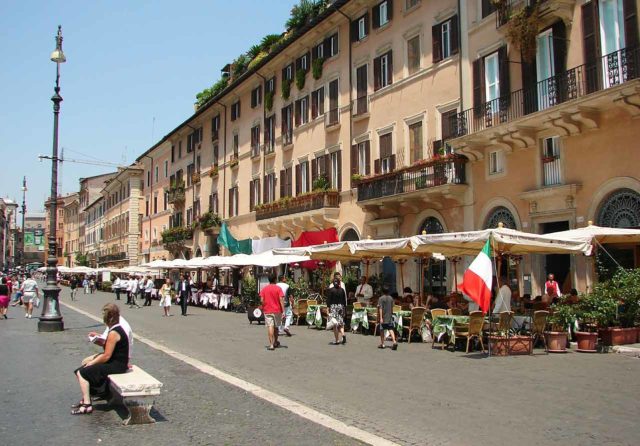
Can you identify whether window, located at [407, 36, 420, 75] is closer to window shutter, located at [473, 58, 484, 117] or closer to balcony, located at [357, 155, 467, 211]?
window shutter, located at [473, 58, 484, 117]

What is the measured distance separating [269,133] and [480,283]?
27301 millimetres

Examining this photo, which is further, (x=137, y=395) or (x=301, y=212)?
(x=301, y=212)

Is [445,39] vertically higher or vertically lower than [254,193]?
higher

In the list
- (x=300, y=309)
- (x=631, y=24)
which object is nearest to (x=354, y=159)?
(x=300, y=309)

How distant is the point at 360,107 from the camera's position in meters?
29.6

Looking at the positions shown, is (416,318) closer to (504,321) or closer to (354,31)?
(504,321)

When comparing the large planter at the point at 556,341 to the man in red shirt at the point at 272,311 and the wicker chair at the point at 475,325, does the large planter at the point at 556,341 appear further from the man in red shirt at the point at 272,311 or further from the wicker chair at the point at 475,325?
the man in red shirt at the point at 272,311

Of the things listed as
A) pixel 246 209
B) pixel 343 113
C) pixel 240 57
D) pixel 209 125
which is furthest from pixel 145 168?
pixel 343 113

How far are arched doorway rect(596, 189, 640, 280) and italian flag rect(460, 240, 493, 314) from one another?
539 cm

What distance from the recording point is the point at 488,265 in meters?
13.3

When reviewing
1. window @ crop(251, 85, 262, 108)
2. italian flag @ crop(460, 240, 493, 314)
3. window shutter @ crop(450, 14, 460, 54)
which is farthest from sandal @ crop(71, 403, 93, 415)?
window @ crop(251, 85, 262, 108)

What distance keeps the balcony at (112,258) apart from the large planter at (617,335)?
6867 cm

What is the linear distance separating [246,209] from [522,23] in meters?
25.1

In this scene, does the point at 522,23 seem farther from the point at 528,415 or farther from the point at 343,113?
the point at 528,415
